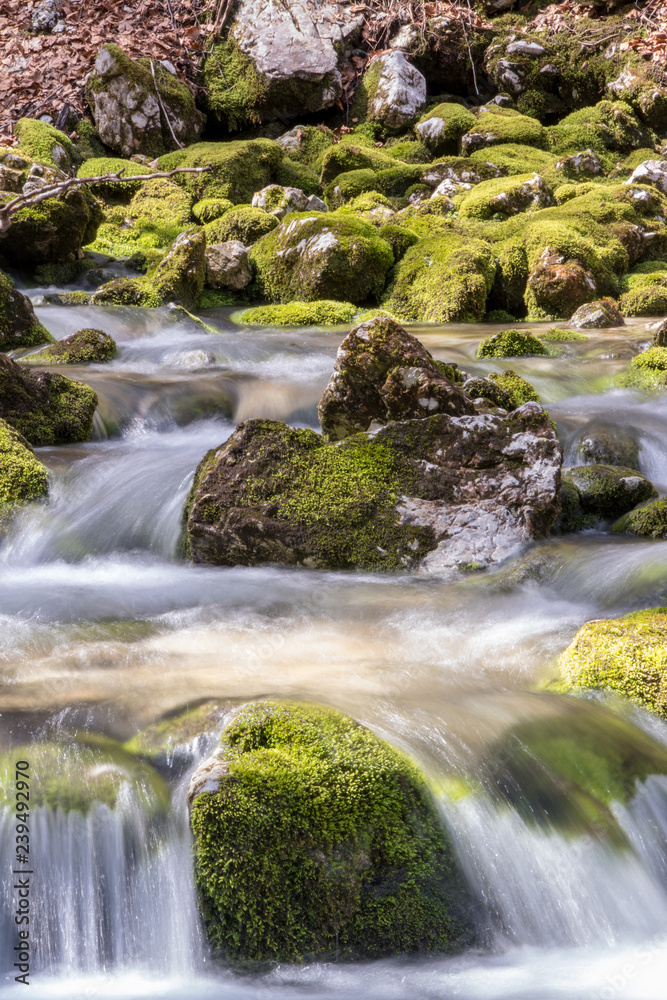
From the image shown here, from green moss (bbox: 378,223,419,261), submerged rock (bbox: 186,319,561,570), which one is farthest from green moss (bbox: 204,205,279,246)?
submerged rock (bbox: 186,319,561,570)

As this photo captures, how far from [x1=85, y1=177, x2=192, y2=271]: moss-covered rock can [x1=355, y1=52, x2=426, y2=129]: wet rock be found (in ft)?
21.7

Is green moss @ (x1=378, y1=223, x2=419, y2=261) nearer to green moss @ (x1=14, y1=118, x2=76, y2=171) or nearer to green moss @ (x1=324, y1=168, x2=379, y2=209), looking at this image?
green moss @ (x1=324, y1=168, x2=379, y2=209)

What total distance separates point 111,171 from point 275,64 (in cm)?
588

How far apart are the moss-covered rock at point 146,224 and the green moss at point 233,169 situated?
1.32 ft

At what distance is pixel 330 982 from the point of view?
2227 millimetres

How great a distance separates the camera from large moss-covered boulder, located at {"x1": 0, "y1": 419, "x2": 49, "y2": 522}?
5258 millimetres

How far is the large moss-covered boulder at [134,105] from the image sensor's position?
667 inches

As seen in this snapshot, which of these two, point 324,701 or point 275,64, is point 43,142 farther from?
point 324,701

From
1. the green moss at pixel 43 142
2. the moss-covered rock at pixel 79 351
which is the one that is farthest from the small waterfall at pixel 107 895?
the green moss at pixel 43 142

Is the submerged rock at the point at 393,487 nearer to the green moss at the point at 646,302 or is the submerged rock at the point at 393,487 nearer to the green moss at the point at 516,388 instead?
the green moss at the point at 516,388

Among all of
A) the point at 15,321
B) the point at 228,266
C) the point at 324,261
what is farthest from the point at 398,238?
the point at 15,321

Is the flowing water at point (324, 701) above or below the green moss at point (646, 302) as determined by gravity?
below

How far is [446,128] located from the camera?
17375 millimetres

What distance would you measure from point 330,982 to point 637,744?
4.63ft
